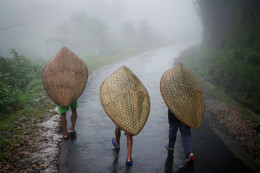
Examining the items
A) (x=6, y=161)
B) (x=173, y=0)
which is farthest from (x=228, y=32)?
(x=173, y=0)

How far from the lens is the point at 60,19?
117ft

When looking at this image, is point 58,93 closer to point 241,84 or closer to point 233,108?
point 233,108

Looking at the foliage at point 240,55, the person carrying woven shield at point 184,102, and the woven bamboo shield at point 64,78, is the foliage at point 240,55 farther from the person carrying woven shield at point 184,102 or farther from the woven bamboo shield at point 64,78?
the woven bamboo shield at point 64,78

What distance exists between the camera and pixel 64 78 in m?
4.58

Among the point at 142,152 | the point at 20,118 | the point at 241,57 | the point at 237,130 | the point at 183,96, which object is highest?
the point at 183,96

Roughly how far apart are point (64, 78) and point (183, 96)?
2548 mm

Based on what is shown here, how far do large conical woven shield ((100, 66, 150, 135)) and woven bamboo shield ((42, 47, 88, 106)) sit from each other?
81cm

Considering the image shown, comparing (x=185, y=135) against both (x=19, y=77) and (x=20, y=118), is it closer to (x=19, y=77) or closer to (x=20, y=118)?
(x=20, y=118)

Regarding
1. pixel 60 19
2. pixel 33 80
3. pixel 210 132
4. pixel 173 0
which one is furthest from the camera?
pixel 173 0

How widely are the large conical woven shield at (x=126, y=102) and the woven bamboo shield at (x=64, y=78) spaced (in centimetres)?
81

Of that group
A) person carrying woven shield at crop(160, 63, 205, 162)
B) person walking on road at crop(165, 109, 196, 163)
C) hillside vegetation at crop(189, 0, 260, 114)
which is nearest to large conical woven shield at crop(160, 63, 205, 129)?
person carrying woven shield at crop(160, 63, 205, 162)

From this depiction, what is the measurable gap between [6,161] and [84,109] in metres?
3.34

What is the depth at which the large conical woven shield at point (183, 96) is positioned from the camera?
12.4 ft

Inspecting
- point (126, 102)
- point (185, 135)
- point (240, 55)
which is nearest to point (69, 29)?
point (240, 55)
